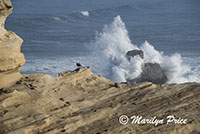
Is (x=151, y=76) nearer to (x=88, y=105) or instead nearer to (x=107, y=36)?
(x=107, y=36)

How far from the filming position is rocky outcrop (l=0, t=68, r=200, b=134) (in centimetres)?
1225

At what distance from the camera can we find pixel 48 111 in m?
13.2

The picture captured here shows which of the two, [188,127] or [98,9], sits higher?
[98,9]

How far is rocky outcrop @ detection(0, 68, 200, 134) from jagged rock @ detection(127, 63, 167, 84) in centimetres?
1747

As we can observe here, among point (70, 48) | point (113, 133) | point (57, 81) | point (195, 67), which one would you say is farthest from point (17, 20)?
point (113, 133)

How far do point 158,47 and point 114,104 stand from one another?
32.1m

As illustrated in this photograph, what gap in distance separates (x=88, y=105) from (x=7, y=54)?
3232 mm

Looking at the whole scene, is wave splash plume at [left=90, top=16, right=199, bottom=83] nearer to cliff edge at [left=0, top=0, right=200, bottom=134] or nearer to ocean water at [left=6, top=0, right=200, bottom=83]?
ocean water at [left=6, top=0, right=200, bottom=83]

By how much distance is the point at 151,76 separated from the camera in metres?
33.5

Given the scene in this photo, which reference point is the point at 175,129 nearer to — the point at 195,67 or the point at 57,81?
the point at 57,81

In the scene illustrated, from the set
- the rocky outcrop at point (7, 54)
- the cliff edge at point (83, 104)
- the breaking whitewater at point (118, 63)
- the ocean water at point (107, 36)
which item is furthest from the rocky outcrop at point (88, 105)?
the ocean water at point (107, 36)

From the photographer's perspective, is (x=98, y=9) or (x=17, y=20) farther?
(x=98, y=9)

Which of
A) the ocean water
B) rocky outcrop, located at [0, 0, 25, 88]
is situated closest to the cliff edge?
rocky outcrop, located at [0, 0, 25, 88]

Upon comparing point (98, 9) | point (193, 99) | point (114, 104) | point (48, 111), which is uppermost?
point (98, 9)
